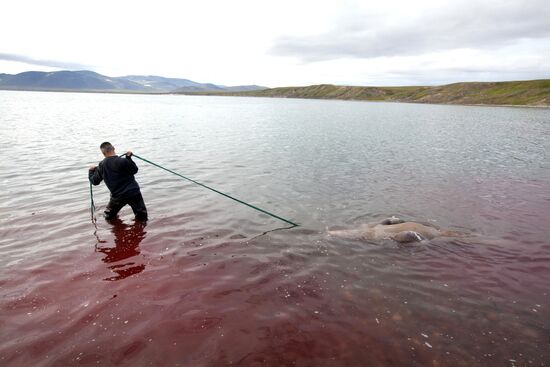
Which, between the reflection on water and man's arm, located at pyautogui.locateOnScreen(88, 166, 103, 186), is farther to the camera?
man's arm, located at pyautogui.locateOnScreen(88, 166, 103, 186)

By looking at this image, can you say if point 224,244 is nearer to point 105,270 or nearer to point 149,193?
point 105,270

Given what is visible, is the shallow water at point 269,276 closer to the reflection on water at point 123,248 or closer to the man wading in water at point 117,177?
the reflection on water at point 123,248

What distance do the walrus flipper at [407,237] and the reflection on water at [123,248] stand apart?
331 inches

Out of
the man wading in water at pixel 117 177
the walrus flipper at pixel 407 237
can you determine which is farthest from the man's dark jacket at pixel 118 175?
the walrus flipper at pixel 407 237

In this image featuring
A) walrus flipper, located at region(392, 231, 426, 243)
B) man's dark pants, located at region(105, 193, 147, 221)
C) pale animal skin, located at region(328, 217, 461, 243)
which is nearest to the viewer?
walrus flipper, located at region(392, 231, 426, 243)

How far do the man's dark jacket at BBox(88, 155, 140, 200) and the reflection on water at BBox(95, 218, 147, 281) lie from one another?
3.71 feet

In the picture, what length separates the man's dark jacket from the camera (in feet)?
39.2

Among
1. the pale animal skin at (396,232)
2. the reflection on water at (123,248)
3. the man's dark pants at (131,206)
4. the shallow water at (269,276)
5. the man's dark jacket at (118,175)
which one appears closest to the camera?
the shallow water at (269,276)

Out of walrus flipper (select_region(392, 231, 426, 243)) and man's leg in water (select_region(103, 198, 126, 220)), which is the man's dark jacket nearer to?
man's leg in water (select_region(103, 198, 126, 220))

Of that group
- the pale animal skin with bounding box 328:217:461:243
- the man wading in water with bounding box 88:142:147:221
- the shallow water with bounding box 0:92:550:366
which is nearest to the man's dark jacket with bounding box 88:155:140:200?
the man wading in water with bounding box 88:142:147:221

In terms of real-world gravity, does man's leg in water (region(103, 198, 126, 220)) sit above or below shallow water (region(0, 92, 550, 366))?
above

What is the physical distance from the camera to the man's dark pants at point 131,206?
12.5 m

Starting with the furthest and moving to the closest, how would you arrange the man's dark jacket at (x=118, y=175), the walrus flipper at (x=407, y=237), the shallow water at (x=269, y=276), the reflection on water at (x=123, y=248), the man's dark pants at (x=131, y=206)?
1. the man's dark pants at (x=131, y=206)
2. the walrus flipper at (x=407, y=237)
3. the man's dark jacket at (x=118, y=175)
4. the reflection on water at (x=123, y=248)
5. the shallow water at (x=269, y=276)

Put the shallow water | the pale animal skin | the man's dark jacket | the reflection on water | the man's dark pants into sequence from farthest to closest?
the man's dark pants → the pale animal skin → the man's dark jacket → the reflection on water → the shallow water
